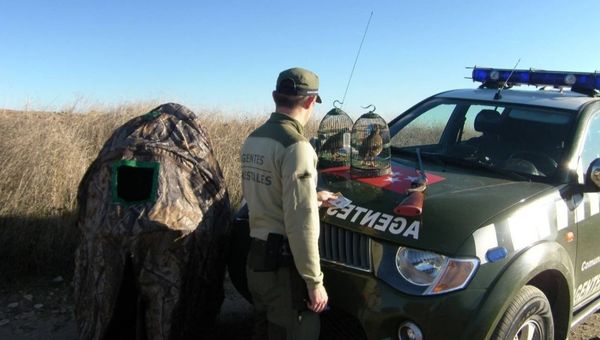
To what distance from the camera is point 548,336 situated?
3223 millimetres

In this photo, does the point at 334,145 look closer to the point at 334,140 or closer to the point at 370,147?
the point at 334,140

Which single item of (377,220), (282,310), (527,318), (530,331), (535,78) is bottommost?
(530,331)

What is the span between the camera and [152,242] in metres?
3.10

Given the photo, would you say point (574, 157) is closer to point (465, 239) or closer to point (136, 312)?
point (465, 239)

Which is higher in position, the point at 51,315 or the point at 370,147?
the point at 370,147

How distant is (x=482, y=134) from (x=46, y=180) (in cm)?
405

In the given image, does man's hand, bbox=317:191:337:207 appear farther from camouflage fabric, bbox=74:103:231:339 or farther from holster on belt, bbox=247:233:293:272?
camouflage fabric, bbox=74:103:231:339

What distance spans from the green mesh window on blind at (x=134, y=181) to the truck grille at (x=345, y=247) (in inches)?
39.2

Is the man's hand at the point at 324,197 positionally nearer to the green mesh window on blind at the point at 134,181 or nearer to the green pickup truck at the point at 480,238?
the green pickup truck at the point at 480,238

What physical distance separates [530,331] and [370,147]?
4.98ft

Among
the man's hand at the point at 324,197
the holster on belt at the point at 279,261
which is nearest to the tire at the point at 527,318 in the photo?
the holster on belt at the point at 279,261

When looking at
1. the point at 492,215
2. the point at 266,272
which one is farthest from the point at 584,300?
the point at 266,272

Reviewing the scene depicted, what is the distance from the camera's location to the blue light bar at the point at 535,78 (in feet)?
15.7

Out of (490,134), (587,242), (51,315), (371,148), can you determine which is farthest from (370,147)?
(51,315)
